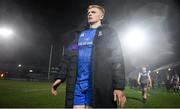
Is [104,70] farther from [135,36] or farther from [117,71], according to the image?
[135,36]

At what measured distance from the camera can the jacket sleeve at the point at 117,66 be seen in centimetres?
379

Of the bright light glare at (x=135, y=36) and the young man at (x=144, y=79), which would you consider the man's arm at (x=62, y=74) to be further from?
the bright light glare at (x=135, y=36)

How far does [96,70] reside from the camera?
12.7 feet

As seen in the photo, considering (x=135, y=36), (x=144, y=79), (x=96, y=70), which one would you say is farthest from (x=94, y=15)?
(x=135, y=36)

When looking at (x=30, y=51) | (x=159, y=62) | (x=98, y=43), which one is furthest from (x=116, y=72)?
(x=159, y=62)

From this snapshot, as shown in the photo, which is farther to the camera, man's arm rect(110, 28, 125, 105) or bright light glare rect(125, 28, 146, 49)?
bright light glare rect(125, 28, 146, 49)

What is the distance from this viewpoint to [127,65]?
6066cm

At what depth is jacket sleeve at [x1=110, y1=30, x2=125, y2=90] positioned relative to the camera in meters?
3.79

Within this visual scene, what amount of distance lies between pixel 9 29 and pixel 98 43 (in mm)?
45262

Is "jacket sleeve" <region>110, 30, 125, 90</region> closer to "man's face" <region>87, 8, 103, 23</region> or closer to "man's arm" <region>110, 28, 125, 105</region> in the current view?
"man's arm" <region>110, 28, 125, 105</region>

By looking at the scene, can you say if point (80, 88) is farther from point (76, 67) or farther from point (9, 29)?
point (9, 29)

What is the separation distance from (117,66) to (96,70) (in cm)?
28

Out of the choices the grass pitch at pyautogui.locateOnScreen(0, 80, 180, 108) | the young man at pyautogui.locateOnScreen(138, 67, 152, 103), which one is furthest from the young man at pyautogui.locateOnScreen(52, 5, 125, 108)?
the young man at pyautogui.locateOnScreen(138, 67, 152, 103)

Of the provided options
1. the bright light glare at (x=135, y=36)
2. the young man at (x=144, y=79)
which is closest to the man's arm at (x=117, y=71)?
the young man at (x=144, y=79)
